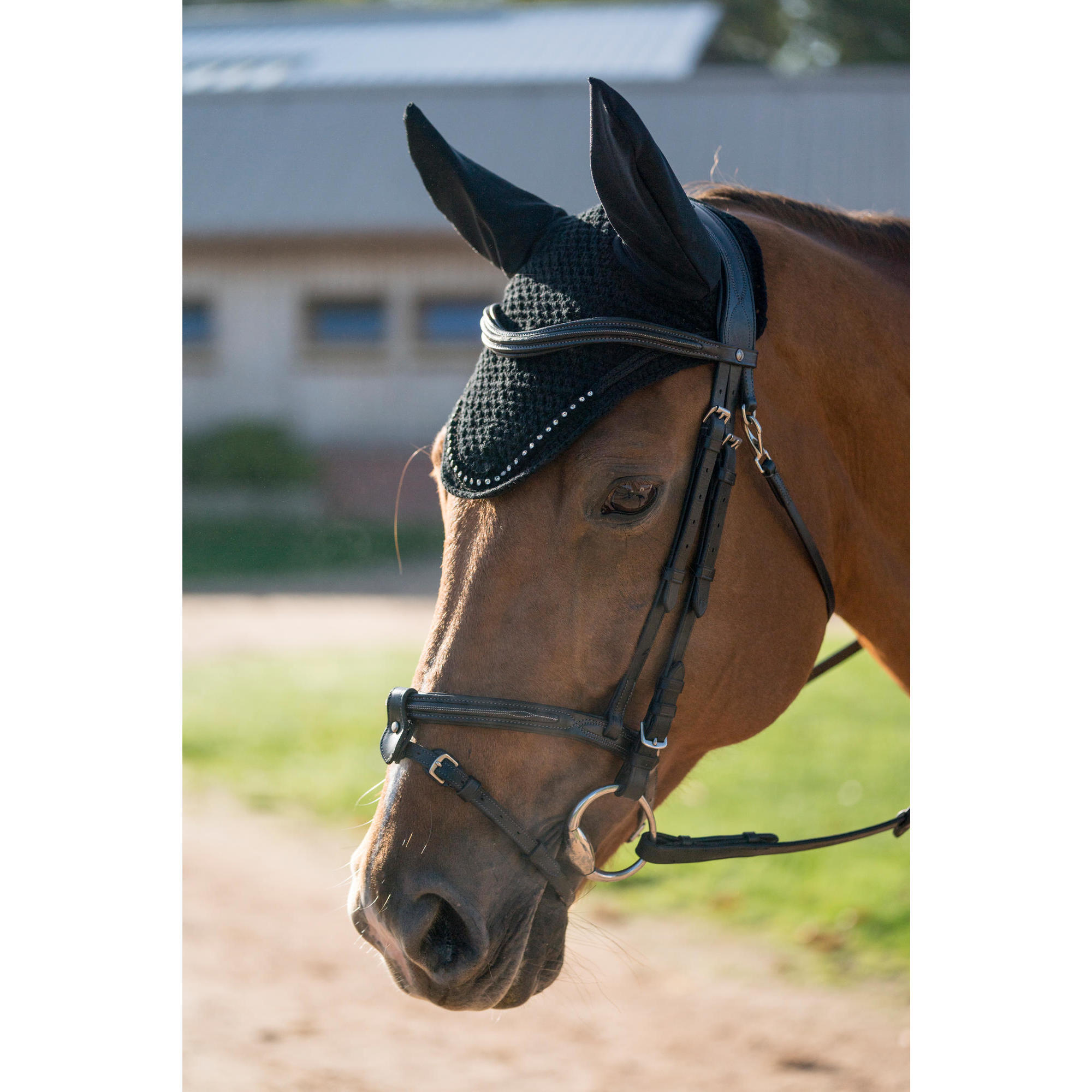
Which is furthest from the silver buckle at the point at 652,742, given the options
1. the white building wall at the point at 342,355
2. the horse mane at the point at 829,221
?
the white building wall at the point at 342,355

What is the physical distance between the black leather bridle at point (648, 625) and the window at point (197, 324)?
304 inches

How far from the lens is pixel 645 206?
1464 mm

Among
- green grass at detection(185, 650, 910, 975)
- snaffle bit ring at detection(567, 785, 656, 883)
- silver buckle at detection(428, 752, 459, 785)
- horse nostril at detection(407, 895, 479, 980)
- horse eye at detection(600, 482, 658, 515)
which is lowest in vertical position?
green grass at detection(185, 650, 910, 975)

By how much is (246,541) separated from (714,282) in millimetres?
9931

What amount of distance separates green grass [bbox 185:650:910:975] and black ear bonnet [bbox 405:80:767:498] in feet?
2.74

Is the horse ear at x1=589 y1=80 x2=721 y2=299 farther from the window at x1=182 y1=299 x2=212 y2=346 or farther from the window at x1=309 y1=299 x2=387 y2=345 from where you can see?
the window at x1=309 y1=299 x2=387 y2=345

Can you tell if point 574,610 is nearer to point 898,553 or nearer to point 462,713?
point 462,713

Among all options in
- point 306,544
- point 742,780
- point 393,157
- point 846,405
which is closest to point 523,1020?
point 742,780

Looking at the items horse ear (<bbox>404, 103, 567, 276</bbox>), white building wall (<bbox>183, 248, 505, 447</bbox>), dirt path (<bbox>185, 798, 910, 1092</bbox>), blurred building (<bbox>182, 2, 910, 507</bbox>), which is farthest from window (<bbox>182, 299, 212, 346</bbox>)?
horse ear (<bbox>404, 103, 567, 276</bbox>)

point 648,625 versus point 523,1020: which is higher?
point 648,625

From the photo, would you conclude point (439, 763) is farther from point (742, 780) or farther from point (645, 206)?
point (742, 780)

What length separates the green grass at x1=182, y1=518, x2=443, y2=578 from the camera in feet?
35.1

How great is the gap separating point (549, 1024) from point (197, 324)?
7.50 metres

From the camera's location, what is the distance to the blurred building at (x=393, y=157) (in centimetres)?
373
